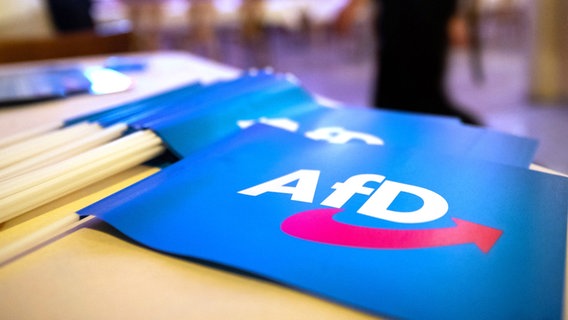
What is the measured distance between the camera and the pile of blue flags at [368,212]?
26 cm

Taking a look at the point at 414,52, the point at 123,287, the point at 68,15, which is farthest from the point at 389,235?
the point at 68,15

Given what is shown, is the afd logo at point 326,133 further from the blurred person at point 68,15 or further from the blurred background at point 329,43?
the blurred person at point 68,15

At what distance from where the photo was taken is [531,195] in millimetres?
353

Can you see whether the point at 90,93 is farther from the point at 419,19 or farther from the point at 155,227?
the point at 419,19

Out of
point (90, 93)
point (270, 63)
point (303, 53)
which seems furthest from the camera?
point (303, 53)

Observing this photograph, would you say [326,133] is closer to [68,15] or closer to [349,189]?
[349,189]

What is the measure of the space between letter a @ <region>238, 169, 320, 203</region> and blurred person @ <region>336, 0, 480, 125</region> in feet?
3.13

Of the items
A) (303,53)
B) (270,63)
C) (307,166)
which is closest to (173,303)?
(307,166)

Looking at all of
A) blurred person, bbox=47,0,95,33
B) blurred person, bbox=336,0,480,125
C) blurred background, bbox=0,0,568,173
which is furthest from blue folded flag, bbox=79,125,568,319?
blurred person, bbox=47,0,95,33

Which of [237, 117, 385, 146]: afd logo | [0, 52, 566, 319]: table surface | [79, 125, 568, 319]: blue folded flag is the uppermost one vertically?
[237, 117, 385, 146]: afd logo

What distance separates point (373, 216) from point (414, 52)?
1.12 m

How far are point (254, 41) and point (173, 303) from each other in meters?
3.59

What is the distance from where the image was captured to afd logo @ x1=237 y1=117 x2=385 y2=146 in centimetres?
49

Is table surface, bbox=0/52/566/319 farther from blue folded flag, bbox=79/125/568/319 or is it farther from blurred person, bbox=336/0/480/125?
blurred person, bbox=336/0/480/125
